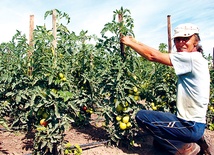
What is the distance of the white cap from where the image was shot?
2.90 m

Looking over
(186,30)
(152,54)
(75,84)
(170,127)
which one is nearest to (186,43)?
(186,30)

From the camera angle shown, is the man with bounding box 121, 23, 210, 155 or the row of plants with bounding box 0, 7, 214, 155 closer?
the man with bounding box 121, 23, 210, 155

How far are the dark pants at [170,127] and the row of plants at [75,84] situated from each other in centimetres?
112

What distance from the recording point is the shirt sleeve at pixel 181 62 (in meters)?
2.80

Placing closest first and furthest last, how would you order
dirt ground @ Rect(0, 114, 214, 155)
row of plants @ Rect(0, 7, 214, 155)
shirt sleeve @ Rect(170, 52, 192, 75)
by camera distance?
shirt sleeve @ Rect(170, 52, 192, 75)
row of plants @ Rect(0, 7, 214, 155)
dirt ground @ Rect(0, 114, 214, 155)

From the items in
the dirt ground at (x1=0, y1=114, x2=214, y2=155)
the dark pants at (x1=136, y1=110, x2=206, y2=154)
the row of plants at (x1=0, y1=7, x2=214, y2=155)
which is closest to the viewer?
the dark pants at (x1=136, y1=110, x2=206, y2=154)

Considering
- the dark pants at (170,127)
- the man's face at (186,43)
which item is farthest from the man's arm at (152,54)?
the dark pants at (170,127)

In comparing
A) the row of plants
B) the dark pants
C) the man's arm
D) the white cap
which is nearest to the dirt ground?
the row of plants

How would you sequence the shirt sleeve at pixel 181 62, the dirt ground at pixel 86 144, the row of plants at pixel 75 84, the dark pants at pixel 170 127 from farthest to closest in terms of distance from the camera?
the dirt ground at pixel 86 144, the row of plants at pixel 75 84, the dark pants at pixel 170 127, the shirt sleeve at pixel 181 62

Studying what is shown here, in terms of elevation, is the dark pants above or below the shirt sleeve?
below

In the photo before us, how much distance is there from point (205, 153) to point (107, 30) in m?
2.27

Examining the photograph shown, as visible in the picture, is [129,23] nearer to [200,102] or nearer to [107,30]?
[107,30]

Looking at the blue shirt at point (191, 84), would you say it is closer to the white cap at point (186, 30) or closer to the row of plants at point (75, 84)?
the white cap at point (186, 30)

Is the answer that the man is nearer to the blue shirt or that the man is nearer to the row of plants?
the blue shirt
